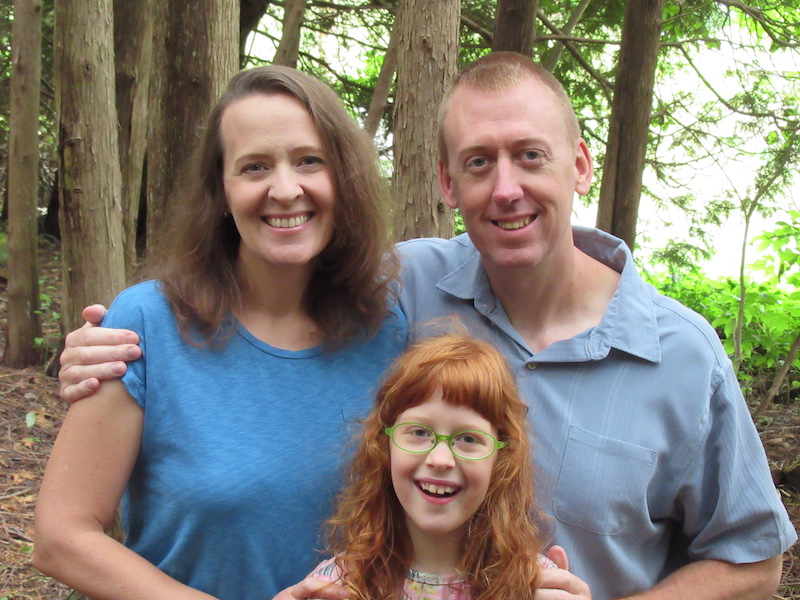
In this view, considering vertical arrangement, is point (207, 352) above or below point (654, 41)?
below

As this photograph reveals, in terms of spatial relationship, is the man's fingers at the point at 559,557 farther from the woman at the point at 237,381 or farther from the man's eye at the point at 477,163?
the man's eye at the point at 477,163

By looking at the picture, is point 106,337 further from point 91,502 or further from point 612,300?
point 612,300

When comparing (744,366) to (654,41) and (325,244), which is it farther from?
(325,244)

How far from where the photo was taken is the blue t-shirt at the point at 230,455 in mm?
2070

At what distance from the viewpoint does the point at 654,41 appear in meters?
5.38

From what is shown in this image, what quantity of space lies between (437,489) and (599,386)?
0.68 m

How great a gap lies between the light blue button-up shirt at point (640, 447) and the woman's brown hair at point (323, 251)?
287 mm

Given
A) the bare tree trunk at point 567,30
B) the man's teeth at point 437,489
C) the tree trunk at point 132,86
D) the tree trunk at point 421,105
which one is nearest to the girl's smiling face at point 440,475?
the man's teeth at point 437,489

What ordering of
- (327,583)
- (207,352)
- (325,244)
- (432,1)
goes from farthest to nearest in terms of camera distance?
(432,1) → (325,244) → (207,352) → (327,583)

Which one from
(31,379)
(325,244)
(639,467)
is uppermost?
(325,244)

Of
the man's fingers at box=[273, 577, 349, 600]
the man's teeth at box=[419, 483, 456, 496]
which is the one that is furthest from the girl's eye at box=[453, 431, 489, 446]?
the man's fingers at box=[273, 577, 349, 600]

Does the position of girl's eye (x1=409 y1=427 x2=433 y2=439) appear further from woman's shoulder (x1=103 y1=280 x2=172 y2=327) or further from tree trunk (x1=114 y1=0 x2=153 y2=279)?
tree trunk (x1=114 y1=0 x2=153 y2=279)

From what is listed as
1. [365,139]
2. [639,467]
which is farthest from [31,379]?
[639,467]

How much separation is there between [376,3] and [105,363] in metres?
8.02
